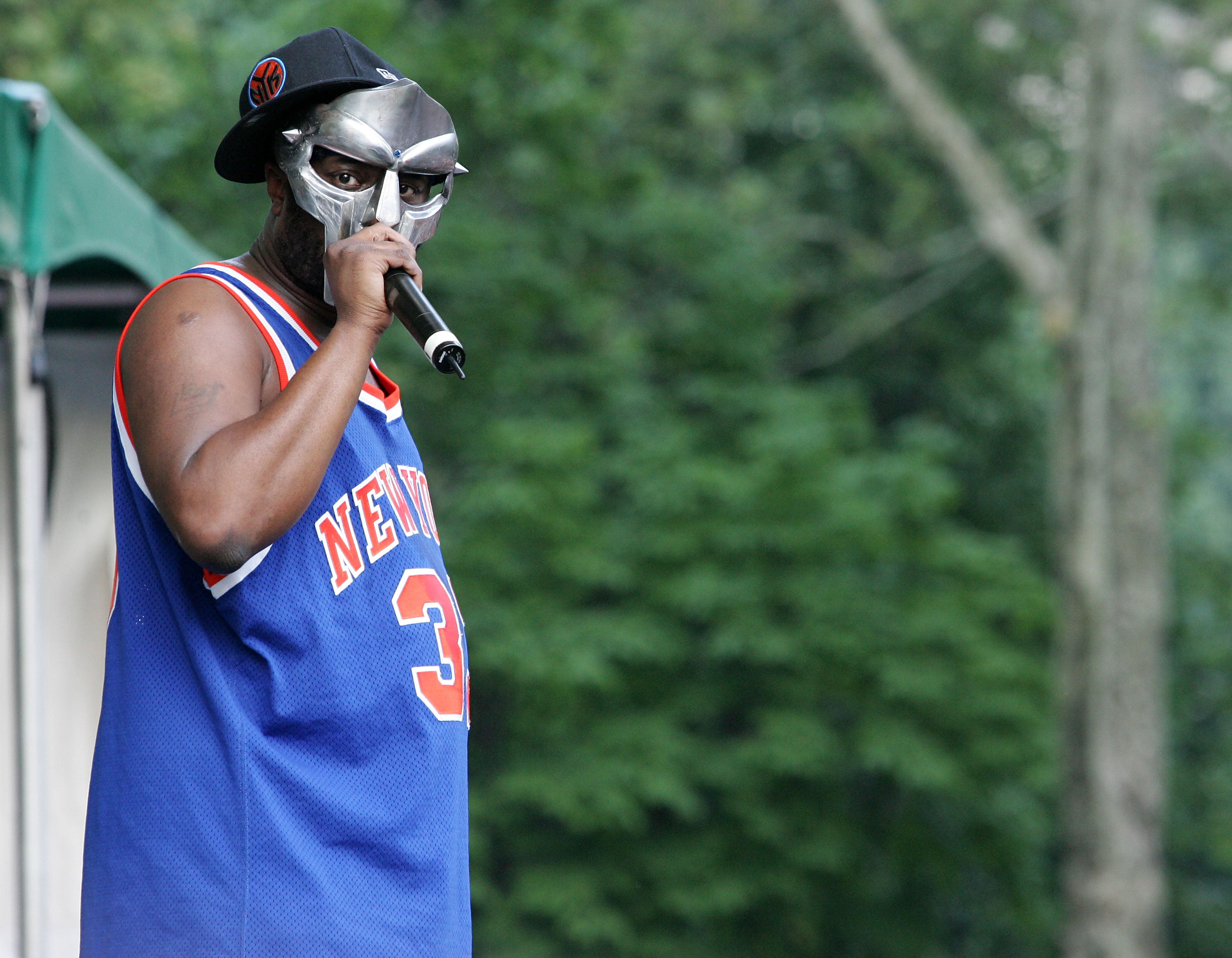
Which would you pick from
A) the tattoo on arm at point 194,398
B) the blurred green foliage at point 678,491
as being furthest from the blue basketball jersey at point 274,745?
the blurred green foliage at point 678,491

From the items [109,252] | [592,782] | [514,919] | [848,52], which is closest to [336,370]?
[109,252]

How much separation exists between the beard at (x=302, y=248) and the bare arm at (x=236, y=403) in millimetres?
80

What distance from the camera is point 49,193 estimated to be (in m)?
2.77

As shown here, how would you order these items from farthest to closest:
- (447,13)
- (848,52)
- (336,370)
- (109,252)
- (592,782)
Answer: (848,52)
(447,13)
(592,782)
(109,252)
(336,370)

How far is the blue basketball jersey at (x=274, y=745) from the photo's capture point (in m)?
1.36

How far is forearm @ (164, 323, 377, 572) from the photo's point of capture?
127cm

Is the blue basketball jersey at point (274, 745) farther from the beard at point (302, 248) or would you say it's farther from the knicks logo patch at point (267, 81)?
the knicks logo patch at point (267, 81)

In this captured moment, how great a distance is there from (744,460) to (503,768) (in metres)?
2.99

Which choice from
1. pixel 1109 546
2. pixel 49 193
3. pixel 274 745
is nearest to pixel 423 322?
pixel 274 745

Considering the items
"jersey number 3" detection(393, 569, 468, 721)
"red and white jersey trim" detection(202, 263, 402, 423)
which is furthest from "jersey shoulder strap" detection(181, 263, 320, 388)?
"jersey number 3" detection(393, 569, 468, 721)

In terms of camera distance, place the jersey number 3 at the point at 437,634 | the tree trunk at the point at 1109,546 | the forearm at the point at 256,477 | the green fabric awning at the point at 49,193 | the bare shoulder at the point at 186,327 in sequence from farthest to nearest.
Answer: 1. the tree trunk at the point at 1109,546
2. the green fabric awning at the point at 49,193
3. the jersey number 3 at the point at 437,634
4. the bare shoulder at the point at 186,327
5. the forearm at the point at 256,477

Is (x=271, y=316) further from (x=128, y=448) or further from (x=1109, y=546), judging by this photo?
(x=1109, y=546)

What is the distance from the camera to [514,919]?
9812 millimetres

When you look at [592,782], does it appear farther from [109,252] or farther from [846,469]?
[109,252]
